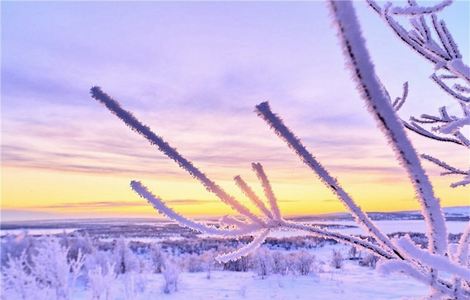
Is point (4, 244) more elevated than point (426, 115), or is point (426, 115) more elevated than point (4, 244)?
point (426, 115)

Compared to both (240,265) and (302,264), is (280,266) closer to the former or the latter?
(302,264)

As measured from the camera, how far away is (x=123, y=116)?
2.03 ft

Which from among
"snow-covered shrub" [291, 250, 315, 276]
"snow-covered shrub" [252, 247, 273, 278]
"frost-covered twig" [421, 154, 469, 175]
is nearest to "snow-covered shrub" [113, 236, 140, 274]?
"snow-covered shrub" [252, 247, 273, 278]

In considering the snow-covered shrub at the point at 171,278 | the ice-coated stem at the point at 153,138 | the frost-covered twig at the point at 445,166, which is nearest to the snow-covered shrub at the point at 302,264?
the snow-covered shrub at the point at 171,278

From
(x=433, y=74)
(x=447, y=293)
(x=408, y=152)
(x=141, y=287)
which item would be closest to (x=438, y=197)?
(x=408, y=152)

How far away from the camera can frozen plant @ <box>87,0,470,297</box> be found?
39 centimetres

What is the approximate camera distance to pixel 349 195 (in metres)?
0.67

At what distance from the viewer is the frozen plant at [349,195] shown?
386mm

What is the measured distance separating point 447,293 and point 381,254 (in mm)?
133

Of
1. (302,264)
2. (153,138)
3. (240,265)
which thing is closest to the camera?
(153,138)

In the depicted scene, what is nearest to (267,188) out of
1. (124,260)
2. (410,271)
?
(410,271)

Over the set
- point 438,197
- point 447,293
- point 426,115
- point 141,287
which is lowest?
point 141,287

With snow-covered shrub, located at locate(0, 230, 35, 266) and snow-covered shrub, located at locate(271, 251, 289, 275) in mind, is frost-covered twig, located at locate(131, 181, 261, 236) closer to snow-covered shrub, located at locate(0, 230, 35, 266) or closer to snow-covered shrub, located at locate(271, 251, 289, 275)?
snow-covered shrub, located at locate(0, 230, 35, 266)

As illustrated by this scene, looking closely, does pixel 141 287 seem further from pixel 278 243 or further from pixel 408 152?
pixel 278 243
